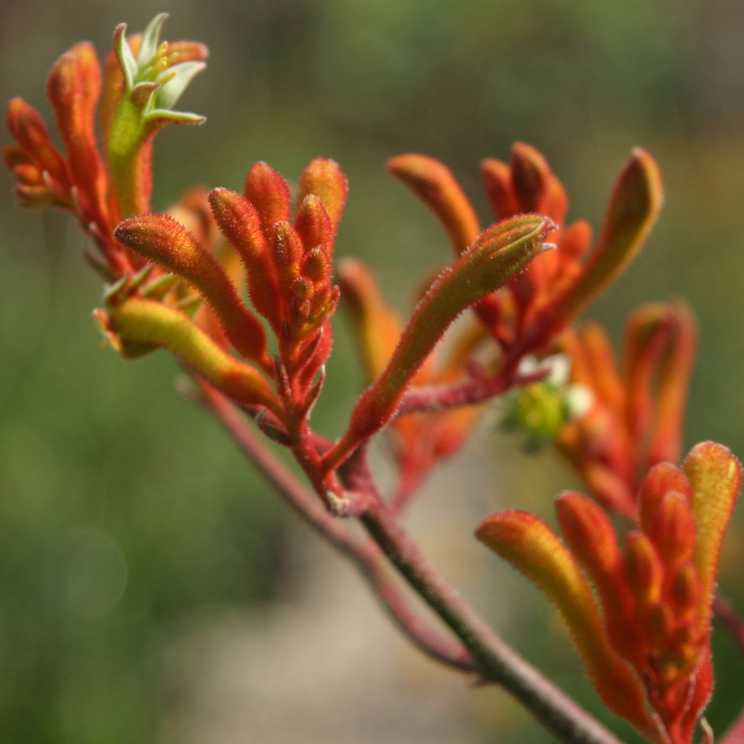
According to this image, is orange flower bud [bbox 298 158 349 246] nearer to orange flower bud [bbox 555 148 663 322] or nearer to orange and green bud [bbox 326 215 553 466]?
orange and green bud [bbox 326 215 553 466]

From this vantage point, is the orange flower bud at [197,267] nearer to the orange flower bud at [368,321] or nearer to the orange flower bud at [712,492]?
the orange flower bud at [712,492]

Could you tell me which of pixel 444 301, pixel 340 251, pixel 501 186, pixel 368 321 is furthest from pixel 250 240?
pixel 340 251

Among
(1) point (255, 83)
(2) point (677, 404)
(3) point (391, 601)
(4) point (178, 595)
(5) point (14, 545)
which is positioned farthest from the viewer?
(1) point (255, 83)

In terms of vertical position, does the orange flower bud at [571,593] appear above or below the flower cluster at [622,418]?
above

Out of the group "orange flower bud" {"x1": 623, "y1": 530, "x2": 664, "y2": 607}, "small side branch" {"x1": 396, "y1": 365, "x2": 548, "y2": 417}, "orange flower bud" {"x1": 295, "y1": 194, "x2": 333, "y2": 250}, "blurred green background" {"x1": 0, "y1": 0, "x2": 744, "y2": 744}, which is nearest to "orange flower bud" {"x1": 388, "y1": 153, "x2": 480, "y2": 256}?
"small side branch" {"x1": 396, "y1": 365, "x2": 548, "y2": 417}

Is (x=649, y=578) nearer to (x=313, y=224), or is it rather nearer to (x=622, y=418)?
(x=313, y=224)

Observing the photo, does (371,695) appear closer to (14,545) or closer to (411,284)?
(14,545)

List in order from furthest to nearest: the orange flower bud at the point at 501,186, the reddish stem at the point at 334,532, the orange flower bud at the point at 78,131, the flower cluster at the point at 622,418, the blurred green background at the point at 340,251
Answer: the blurred green background at the point at 340,251, the flower cluster at the point at 622,418, the reddish stem at the point at 334,532, the orange flower bud at the point at 501,186, the orange flower bud at the point at 78,131

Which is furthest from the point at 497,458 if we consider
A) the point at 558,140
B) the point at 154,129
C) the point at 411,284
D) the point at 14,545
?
the point at 154,129

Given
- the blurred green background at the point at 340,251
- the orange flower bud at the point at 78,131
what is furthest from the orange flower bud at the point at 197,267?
the blurred green background at the point at 340,251
